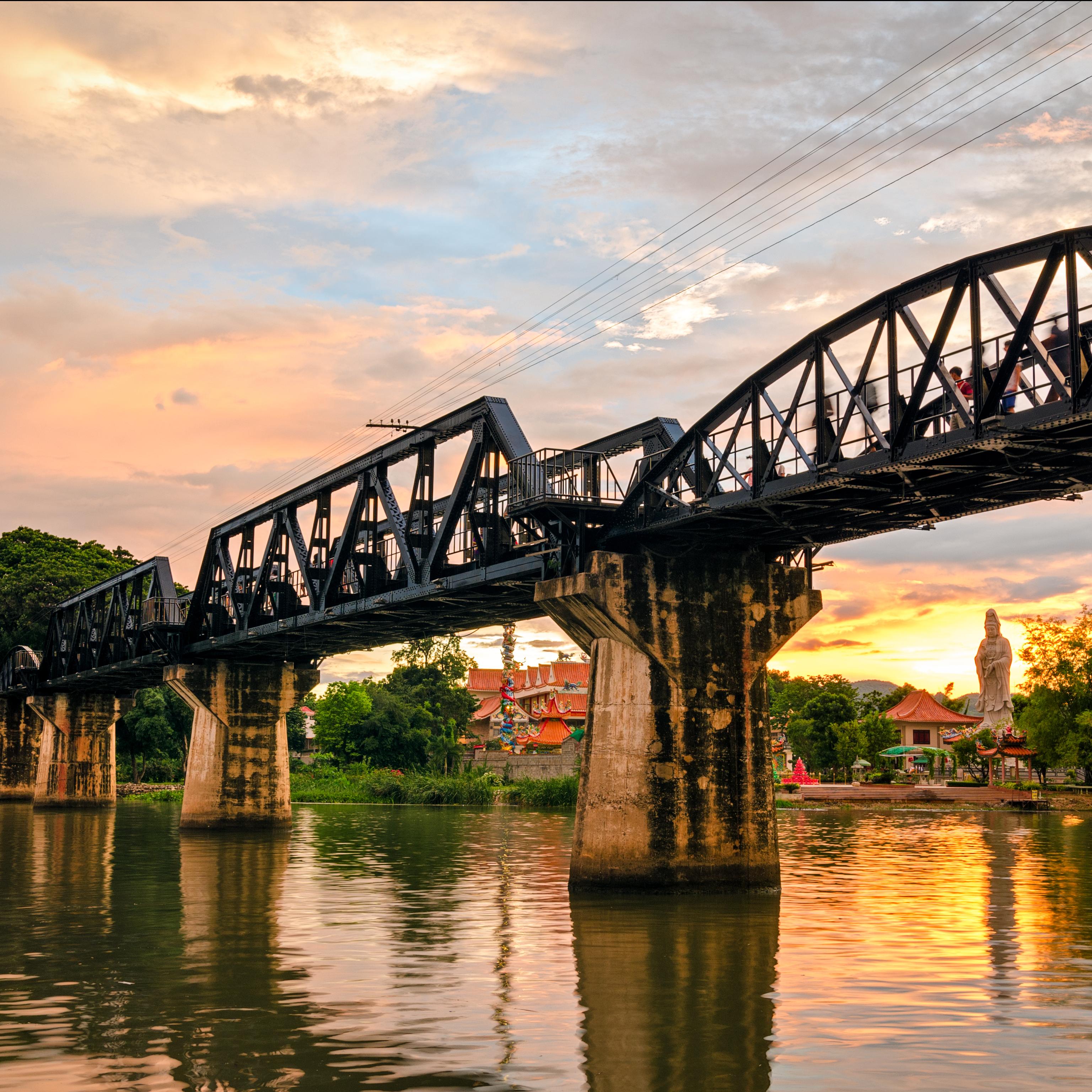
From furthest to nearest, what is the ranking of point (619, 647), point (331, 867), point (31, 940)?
point (331, 867) < point (619, 647) < point (31, 940)

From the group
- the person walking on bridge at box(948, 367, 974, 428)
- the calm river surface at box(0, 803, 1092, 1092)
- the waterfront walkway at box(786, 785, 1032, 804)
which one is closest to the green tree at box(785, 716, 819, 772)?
the waterfront walkway at box(786, 785, 1032, 804)

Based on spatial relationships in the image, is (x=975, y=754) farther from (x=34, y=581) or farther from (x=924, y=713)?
(x=34, y=581)

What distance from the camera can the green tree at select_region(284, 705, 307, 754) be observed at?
138 m

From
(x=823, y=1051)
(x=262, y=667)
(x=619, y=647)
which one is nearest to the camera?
(x=823, y=1051)

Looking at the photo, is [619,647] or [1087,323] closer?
[1087,323]

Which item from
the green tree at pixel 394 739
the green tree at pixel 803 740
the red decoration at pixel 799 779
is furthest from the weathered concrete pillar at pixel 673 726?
the green tree at pixel 394 739

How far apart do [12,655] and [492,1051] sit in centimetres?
8764

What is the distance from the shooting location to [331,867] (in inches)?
1602

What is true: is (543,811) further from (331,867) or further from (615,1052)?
(615,1052)

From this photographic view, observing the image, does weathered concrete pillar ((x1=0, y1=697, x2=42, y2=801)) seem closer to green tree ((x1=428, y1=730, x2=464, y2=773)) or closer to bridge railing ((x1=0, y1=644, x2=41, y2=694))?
Result: bridge railing ((x1=0, y1=644, x2=41, y2=694))

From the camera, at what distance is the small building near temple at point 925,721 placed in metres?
122

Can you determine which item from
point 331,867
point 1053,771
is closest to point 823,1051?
point 331,867

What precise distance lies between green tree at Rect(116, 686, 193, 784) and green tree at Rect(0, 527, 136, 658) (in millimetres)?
9813

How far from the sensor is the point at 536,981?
787 inches
